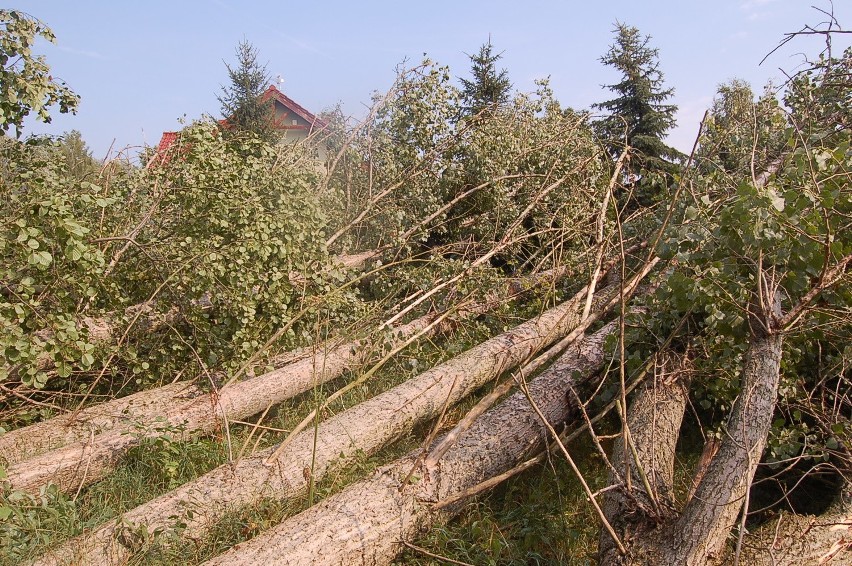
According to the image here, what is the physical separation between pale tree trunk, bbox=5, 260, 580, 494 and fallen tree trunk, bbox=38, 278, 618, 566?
37 centimetres

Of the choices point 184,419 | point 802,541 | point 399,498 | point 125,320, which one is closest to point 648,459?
point 802,541

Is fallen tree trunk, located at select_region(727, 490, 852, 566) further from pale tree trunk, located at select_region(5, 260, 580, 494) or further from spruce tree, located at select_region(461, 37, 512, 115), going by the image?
spruce tree, located at select_region(461, 37, 512, 115)

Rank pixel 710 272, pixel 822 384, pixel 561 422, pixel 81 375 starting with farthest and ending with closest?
pixel 81 375, pixel 561 422, pixel 822 384, pixel 710 272

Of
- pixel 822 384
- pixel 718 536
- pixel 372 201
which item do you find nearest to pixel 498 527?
pixel 718 536

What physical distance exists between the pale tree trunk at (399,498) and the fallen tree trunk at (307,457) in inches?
13.1

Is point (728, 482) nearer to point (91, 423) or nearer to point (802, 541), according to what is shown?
point (802, 541)

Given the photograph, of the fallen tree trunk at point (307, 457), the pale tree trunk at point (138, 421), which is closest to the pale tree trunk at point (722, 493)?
the fallen tree trunk at point (307, 457)

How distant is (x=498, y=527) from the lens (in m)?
3.26

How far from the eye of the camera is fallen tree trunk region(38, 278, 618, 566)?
299cm

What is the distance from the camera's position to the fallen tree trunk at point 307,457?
2.99m

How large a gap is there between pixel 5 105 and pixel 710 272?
4049mm

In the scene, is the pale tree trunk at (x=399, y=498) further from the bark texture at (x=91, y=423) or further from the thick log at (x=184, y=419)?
the bark texture at (x=91, y=423)

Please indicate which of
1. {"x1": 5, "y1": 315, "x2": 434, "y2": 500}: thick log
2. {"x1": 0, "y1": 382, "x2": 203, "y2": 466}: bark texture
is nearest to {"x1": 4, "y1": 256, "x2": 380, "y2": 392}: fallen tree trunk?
{"x1": 0, "y1": 382, "x2": 203, "y2": 466}: bark texture

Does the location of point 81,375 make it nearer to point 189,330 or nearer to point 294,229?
point 189,330
